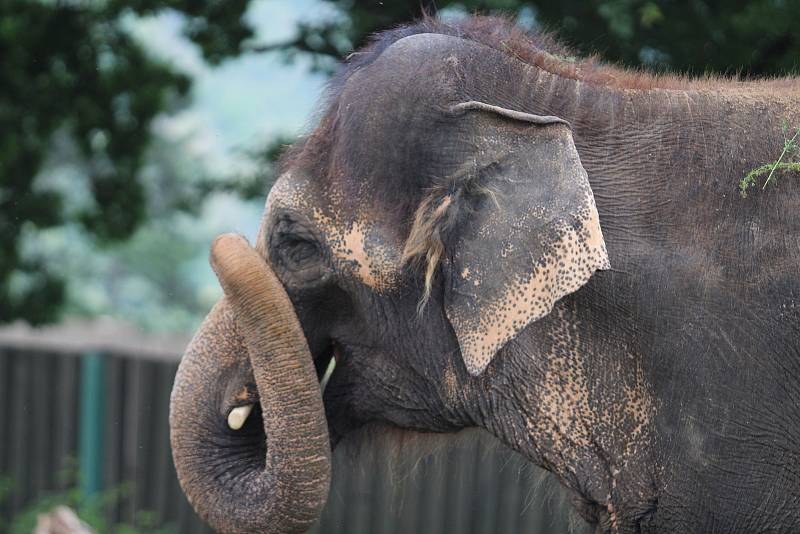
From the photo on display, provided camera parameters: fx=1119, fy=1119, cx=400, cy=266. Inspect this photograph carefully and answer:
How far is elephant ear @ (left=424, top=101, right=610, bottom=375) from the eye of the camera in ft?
9.61

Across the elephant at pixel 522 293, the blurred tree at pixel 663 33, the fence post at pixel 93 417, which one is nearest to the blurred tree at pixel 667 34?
the blurred tree at pixel 663 33

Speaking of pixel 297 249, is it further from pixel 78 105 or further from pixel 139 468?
pixel 139 468

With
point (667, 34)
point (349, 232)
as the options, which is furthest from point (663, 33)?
point (349, 232)

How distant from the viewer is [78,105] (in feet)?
22.8

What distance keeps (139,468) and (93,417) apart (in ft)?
1.97

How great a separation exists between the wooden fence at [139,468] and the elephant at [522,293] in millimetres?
3936

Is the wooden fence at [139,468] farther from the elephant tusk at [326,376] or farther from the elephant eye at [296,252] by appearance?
the elephant eye at [296,252]

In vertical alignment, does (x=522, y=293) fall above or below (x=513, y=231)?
below

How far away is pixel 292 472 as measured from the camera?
333cm

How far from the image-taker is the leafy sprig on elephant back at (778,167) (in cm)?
307

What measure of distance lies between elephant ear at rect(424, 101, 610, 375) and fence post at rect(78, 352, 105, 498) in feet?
20.5

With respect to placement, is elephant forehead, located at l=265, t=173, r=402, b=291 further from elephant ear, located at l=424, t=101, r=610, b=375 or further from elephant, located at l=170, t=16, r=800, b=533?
elephant ear, located at l=424, t=101, r=610, b=375

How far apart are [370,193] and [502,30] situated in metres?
0.68

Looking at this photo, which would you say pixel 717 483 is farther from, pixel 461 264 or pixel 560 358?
pixel 461 264
